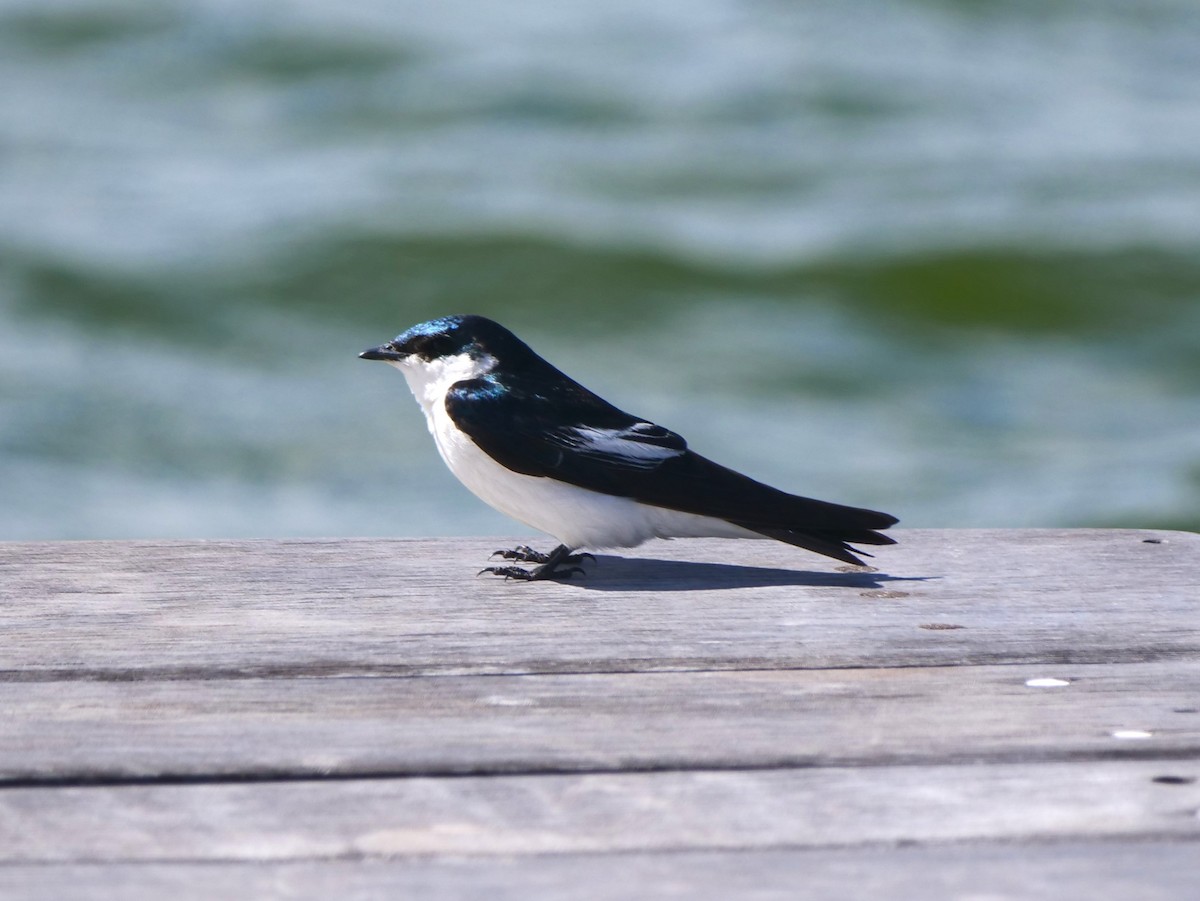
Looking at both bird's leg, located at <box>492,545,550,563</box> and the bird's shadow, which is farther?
bird's leg, located at <box>492,545,550,563</box>

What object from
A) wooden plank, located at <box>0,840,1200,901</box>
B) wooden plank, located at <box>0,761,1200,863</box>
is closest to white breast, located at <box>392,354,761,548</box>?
wooden plank, located at <box>0,761,1200,863</box>

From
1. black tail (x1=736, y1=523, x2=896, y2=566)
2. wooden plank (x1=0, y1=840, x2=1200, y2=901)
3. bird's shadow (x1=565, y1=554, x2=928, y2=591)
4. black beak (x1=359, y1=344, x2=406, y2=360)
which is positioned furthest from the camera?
black beak (x1=359, y1=344, x2=406, y2=360)

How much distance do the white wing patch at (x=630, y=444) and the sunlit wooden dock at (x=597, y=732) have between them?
30cm

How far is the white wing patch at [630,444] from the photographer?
2986mm

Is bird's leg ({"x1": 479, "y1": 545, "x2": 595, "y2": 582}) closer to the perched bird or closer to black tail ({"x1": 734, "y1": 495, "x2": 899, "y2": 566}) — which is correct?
the perched bird

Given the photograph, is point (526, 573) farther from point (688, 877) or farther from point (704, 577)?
point (688, 877)

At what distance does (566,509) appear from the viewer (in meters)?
2.95

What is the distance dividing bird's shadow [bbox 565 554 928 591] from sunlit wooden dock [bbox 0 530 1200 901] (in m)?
0.01

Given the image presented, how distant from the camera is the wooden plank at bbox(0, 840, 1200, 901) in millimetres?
1395

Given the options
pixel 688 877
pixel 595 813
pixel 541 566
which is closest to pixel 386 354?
pixel 541 566

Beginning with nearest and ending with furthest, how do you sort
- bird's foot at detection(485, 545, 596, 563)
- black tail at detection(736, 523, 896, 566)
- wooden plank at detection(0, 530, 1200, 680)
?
wooden plank at detection(0, 530, 1200, 680) < black tail at detection(736, 523, 896, 566) < bird's foot at detection(485, 545, 596, 563)

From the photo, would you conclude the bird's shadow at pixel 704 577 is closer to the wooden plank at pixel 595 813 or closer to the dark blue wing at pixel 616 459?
the dark blue wing at pixel 616 459

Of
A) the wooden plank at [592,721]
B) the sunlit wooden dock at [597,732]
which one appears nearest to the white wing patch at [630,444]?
the sunlit wooden dock at [597,732]

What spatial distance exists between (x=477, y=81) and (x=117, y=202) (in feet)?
12.9
